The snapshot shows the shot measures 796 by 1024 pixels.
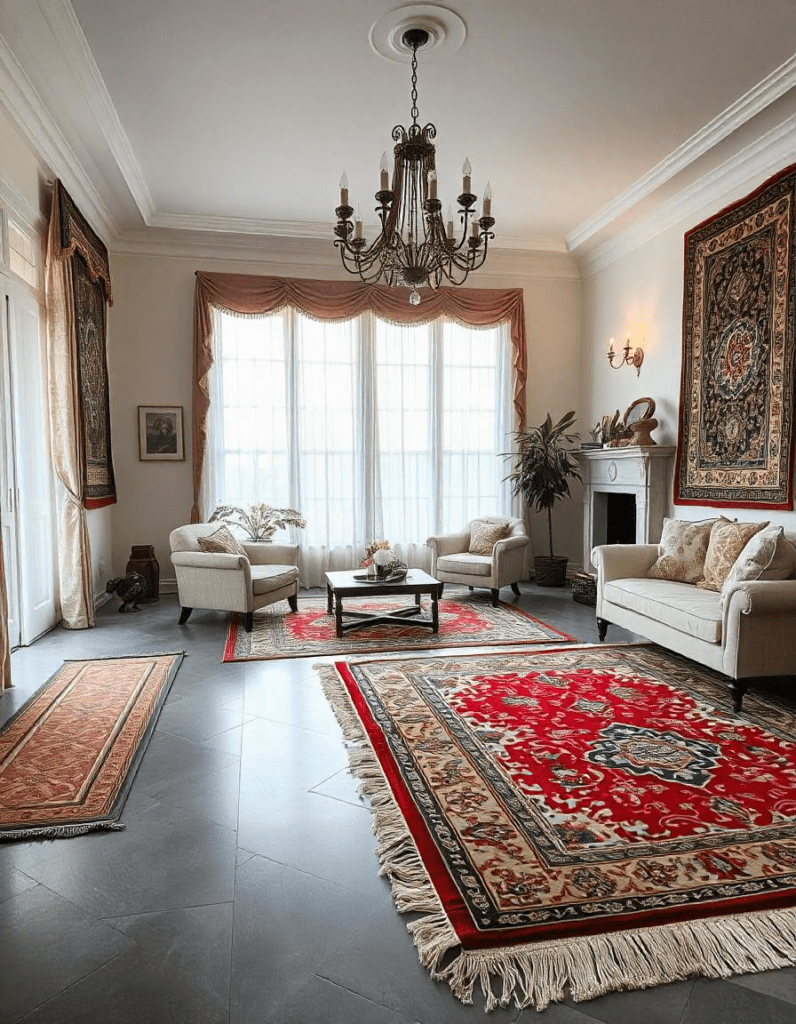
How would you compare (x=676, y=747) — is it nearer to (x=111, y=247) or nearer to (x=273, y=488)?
(x=273, y=488)

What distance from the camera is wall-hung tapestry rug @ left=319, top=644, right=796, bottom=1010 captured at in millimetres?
1784

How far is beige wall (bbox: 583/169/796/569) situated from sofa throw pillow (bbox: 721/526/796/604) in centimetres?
105

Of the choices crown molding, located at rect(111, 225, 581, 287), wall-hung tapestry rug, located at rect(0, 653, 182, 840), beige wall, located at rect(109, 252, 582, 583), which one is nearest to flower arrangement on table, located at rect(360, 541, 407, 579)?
wall-hung tapestry rug, located at rect(0, 653, 182, 840)

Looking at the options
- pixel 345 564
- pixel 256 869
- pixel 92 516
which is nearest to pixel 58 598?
pixel 92 516

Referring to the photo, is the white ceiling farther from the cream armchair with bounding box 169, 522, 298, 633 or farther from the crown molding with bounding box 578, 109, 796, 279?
the cream armchair with bounding box 169, 522, 298, 633

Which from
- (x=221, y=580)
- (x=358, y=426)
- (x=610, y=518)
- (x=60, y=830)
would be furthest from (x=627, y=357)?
(x=60, y=830)

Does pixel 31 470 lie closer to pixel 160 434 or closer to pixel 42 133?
pixel 160 434

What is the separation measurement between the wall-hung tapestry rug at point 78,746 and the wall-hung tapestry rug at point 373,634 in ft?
2.49

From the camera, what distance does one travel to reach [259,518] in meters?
6.88

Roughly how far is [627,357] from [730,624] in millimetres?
3874

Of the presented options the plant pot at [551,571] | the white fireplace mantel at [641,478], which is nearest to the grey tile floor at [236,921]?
the white fireplace mantel at [641,478]

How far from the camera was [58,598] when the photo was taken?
5527mm

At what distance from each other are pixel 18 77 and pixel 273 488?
4041 mm

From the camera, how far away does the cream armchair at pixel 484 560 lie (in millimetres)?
6348
